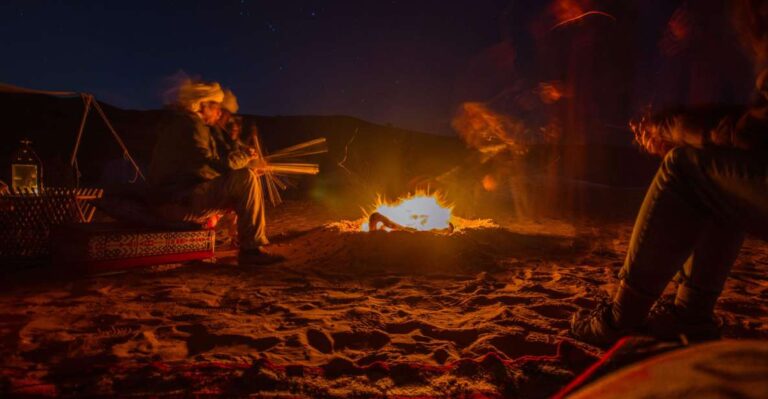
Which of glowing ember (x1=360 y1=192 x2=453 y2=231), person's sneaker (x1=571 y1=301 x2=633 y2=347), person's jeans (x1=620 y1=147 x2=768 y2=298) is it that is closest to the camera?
person's jeans (x1=620 y1=147 x2=768 y2=298)

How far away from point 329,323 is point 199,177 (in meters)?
2.69

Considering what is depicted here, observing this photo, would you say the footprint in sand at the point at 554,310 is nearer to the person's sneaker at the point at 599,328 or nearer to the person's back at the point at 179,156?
the person's sneaker at the point at 599,328

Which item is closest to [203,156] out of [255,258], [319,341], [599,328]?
[255,258]

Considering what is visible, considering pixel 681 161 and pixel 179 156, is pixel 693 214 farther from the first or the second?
pixel 179 156

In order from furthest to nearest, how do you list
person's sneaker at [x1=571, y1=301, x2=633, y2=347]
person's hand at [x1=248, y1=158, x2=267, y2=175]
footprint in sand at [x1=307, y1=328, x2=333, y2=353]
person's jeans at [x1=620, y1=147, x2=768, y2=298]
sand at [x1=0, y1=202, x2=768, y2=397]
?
person's hand at [x1=248, y1=158, x2=267, y2=175]
footprint in sand at [x1=307, y1=328, x2=333, y2=353]
person's sneaker at [x1=571, y1=301, x2=633, y2=347]
sand at [x1=0, y1=202, x2=768, y2=397]
person's jeans at [x1=620, y1=147, x2=768, y2=298]

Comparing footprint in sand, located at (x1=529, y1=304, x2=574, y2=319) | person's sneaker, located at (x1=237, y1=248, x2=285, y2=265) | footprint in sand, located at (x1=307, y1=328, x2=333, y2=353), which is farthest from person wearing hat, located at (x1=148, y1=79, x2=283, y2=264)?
footprint in sand, located at (x1=529, y1=304, x2=574, y2=319)

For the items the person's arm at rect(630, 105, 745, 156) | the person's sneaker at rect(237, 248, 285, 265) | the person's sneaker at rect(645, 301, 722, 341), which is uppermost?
the person's arm at rect(630, 105, 745, 156)

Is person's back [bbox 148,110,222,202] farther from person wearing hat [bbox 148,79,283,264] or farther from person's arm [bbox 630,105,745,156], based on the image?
person's arm [bbox 630,105,745,156]

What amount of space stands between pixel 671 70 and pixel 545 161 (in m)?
4.16

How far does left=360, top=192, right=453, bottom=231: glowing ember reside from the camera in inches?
242

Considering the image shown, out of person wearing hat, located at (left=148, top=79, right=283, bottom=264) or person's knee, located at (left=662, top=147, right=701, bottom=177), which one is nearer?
person's knee, located at (left=662, top=147, right=701, bottom=177)

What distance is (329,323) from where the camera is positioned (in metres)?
2.53

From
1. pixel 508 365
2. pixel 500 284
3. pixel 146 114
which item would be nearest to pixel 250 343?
pixel 508 365

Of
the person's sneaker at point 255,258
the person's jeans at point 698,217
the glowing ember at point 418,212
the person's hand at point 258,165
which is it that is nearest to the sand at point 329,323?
the person's sneaker at point 255,258
